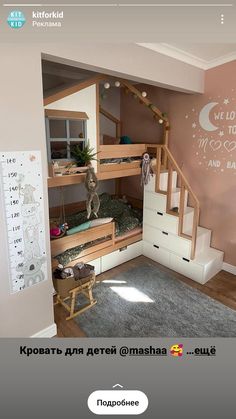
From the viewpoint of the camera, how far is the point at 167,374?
0.57 meters

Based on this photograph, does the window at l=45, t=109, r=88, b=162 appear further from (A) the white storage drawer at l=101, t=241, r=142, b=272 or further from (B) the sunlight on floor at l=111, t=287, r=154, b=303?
(B) the sunlight on floor at l=111, t=287, r=154, b=303

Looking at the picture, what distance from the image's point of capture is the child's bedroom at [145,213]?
2129 mm

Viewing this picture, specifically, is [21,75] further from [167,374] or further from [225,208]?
[225,208]

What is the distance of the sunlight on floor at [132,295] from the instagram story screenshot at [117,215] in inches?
0.6

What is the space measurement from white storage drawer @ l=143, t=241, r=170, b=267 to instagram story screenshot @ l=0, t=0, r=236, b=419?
0.02 meters

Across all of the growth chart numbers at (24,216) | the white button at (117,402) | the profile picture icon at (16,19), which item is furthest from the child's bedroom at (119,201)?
the white button at (117,402)

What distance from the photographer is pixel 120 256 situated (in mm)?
3016

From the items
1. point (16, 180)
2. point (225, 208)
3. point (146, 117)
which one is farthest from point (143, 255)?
point (16, 180)

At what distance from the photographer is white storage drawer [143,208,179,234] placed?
2.87m

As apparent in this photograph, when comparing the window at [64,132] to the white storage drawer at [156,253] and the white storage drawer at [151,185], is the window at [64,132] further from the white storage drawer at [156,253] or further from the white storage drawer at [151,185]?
the white storage drawer at [156,253]

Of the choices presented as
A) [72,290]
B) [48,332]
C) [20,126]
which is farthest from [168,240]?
[20,126]

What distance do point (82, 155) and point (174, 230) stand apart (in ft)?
4.46

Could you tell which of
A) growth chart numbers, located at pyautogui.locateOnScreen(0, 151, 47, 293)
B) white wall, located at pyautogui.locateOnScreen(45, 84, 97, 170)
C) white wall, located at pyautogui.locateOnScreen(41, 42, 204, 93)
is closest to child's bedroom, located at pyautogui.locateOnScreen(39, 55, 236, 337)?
white wall, located at pyautogui.locateOnScreen(45, 84, 97, 170)

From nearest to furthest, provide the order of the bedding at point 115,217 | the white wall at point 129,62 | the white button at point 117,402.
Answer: the white button at point 117,402 < the white wall at point 129,62 < the bedding at point 115,217
